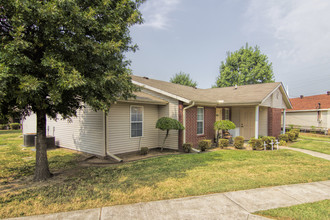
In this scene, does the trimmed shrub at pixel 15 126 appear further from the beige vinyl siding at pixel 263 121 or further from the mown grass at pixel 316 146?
the mown grass at pixel 316 146

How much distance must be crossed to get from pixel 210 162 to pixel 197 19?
11.1 meters

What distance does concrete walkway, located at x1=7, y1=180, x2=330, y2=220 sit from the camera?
331 cm

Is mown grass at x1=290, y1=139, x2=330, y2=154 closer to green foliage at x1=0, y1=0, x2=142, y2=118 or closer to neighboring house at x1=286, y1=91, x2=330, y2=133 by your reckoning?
neighboring house at x1=286, y1=91, x2=330, y2=133

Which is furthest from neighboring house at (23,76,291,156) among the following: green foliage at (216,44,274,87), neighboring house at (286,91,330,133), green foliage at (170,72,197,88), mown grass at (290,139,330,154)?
green foliage at (170,72,197,88)

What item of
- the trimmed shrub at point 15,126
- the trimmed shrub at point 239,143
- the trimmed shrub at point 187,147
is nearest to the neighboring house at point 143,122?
the trimmed shrub at point 187,147

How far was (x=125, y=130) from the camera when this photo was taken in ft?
29.2

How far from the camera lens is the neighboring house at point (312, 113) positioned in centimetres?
1972

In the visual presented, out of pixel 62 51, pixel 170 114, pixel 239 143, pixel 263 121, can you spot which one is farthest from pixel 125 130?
pixel 263 121

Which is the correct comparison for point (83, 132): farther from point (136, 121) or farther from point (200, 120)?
point (200, 120)

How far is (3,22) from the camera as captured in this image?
4.21m

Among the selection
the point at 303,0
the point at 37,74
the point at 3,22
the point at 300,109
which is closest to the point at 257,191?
the point at 37,74

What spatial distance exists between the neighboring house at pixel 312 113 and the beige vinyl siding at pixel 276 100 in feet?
27.1

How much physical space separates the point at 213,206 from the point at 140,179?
2.39 metres

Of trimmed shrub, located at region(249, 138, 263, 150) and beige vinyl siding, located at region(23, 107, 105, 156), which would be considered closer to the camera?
beige vinyl siding, located at region(23, 107, 105, 156)
